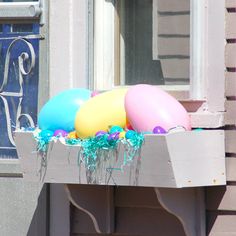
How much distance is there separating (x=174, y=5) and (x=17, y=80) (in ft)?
3.21

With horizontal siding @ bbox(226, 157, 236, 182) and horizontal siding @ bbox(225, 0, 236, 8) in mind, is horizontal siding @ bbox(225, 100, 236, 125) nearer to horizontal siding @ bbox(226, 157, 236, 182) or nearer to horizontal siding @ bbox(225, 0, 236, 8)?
horizontal siding @ bbox(226, 157, 236, 182)

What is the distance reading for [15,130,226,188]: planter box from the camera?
4023mm

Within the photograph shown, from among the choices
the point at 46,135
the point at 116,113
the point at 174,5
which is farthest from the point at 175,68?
the point at 46,135

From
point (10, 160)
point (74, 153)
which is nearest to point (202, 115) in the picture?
point (74, 153)

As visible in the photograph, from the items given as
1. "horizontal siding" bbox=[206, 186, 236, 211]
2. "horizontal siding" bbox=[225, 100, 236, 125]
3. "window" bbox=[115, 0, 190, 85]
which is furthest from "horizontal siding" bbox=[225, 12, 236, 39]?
"horizontal siding" bbox=[206, 186, 236, 211]

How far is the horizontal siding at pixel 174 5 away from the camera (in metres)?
4.53

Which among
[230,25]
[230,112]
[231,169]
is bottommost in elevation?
[231,169]

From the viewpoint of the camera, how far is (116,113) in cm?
416

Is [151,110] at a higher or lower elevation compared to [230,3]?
lower

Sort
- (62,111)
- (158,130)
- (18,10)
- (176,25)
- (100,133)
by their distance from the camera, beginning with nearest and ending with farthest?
(158,130) < (100,133) < (62,111) < (176,25) < (18,10)

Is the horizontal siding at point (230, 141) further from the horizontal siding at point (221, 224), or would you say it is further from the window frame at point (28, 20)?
the window frame at point (28, 20)

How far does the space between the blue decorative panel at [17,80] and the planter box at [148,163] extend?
53cm

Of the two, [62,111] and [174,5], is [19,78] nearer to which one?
[62,111]

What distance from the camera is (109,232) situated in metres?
4.62
